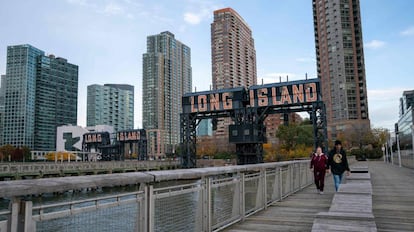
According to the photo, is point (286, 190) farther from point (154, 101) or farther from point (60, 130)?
point (154, 101)

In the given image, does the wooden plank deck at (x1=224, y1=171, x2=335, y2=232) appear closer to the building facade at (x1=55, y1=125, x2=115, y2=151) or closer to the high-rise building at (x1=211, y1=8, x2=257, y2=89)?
the building facade at (x1=55, y1=125, x2=115, y2=151)

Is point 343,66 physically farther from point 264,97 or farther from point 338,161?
point 338,161

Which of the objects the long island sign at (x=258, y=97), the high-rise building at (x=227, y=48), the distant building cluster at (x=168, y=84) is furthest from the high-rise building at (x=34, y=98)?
the long island sign at (x=258, y=97)

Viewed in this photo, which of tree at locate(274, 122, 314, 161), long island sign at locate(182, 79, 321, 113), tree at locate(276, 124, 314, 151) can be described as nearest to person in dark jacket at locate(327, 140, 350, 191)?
long island sign at locate(182, 79, 321, 113)

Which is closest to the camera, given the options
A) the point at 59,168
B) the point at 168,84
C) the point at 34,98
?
the point at 59,168

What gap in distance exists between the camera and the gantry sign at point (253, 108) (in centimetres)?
4288

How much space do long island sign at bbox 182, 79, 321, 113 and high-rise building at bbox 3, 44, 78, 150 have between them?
12419cm

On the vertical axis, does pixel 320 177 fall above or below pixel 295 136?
below

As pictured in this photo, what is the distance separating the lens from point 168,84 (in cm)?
19938

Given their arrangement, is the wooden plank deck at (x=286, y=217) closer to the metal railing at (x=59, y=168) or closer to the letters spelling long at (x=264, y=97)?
the letters spelling long at (x=264, y=97)

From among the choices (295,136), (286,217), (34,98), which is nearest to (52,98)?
(34,98)

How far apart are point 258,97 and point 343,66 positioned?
74.5 metres

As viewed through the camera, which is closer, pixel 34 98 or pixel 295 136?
pixel 295 136

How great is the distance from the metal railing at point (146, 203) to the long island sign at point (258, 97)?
36135 millimetres
